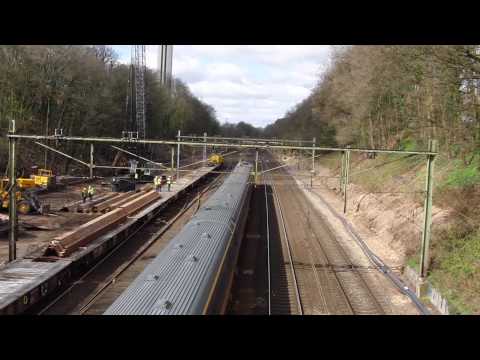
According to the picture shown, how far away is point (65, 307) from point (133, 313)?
6.17 metres

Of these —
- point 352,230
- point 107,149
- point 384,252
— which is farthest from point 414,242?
point 107,149

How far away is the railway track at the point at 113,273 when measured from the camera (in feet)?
40.2

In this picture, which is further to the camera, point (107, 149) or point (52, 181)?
point (107, 149)

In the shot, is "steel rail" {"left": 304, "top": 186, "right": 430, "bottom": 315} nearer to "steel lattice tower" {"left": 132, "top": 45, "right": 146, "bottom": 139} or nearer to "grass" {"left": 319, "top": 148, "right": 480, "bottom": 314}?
"grass" {"left": 319, "top": 148, "right": 480, "bottom": 314}

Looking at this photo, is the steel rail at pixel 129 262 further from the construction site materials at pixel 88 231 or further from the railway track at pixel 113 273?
the construction site materials at pixel 88 231

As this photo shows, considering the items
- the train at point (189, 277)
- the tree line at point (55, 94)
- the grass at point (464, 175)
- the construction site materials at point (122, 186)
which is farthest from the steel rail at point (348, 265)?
the tree line at point (55, 94)

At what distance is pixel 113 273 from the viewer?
1534 centimetres

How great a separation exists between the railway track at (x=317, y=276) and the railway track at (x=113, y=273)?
498 centimetres

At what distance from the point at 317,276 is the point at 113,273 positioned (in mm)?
7251

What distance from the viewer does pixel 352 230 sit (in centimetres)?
2334

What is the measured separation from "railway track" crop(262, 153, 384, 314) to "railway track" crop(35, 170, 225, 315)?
4983mm

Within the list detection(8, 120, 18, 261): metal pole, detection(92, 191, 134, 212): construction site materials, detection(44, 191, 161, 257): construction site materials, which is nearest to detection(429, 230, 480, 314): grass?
detection(44, 191, 161, 257): construction site materials

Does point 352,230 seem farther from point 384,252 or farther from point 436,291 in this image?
point 436,291

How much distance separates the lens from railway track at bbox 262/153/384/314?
1314 cm
